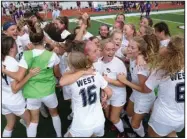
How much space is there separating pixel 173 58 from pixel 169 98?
1.48 feet

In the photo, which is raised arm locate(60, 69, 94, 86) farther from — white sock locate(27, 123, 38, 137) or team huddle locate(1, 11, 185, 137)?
white sock locate(27, 123, 38, 137)

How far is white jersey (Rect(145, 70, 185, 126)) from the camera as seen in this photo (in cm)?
268

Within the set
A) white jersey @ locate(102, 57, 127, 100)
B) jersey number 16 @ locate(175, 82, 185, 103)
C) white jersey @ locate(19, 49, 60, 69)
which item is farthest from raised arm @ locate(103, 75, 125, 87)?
jersey number 16 @ locate(175, 82, 185, 103)

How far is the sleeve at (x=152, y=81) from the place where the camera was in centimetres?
282

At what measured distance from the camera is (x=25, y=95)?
3.32m

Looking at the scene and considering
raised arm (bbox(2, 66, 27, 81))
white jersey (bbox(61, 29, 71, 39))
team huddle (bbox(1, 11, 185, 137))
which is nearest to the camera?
team huddle (bbox(1, 11, 185, 137))

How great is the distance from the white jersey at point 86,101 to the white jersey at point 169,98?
2.11 feet

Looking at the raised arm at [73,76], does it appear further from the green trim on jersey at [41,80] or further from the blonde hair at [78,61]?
the green trim on jersey at [41,80]

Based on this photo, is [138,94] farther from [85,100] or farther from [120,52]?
[120,52]

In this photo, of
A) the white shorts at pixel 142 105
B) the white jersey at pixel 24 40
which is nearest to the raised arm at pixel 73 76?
the white shorts at pixel 142 105

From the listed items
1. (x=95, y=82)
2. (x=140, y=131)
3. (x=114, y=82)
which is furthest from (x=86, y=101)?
(x=140, y=131)

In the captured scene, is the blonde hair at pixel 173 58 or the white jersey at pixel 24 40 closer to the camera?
the blonde hair at pixel 173 58

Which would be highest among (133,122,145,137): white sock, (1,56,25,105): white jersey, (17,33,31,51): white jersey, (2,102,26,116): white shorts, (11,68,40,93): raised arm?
(17,33,31,51): white jersey

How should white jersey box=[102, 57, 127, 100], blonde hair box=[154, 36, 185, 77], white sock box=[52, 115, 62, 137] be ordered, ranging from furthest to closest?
white sock box=[52, 115, 62, 137] → white jersey box=[102, 57, 127, 100] → blonde hair box=[154, 36, 185, 77]
